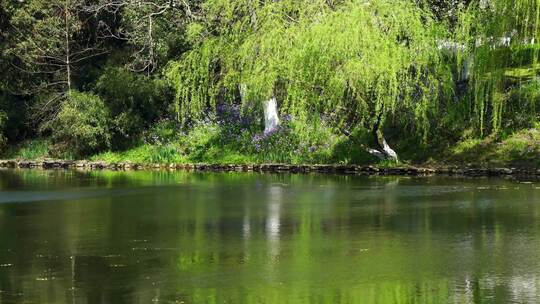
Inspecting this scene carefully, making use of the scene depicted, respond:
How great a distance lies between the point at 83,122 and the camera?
38875 millimetres

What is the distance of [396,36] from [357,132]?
506cm

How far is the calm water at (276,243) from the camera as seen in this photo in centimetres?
1344

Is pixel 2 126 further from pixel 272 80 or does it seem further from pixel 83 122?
pixel 272 80

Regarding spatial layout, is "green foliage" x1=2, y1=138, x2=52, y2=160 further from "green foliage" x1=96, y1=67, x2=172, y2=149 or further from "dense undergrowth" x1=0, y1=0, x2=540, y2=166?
"green foliage" x1=96, y1=67, x2=172, y2=149

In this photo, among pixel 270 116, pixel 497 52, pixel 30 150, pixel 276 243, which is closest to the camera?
pixel 276 243

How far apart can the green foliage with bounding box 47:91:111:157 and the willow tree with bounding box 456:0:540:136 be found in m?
14.5

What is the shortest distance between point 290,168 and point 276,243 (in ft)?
54.6

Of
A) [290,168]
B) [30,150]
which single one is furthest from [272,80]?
[30,150]

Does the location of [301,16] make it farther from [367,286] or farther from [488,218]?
[367,286]

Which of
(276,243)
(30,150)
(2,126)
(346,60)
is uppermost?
(346,60)

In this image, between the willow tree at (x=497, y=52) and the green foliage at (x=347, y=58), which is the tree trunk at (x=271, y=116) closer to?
the green foliage at (x=347, y=58)

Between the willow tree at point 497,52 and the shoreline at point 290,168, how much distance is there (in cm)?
139

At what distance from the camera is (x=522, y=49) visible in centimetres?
2875

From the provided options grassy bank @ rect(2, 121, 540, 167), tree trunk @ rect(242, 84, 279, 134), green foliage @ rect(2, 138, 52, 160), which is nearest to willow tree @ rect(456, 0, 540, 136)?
grassy bank @ rect(2, 121, 540, 167)
